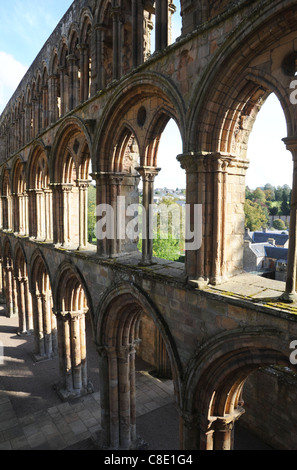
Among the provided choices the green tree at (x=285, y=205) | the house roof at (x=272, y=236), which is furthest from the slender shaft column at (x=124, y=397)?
the green tree at (x=285, y=205)

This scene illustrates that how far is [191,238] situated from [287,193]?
79.4 m

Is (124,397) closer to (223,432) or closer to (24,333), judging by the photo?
(223,432)

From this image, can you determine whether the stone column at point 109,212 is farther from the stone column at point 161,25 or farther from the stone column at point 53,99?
the stone column at point 53,99

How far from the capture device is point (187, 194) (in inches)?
235

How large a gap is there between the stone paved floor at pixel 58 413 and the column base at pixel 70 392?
165mm

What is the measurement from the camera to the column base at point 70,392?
11.9m

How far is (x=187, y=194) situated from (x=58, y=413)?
9.34 meters

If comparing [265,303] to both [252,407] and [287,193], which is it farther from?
[287,193]

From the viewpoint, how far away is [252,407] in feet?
33.7

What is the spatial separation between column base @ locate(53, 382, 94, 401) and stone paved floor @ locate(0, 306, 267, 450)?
16 centimetres

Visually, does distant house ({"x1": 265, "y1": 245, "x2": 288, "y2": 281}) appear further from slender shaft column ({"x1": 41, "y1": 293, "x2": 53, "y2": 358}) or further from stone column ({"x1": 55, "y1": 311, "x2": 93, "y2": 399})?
stone column ({"x1": 55, "y1": 311, "x2": 93, "y2": 399})

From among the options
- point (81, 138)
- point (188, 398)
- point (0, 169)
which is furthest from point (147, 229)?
point (0, 169)

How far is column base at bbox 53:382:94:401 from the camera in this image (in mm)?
11859

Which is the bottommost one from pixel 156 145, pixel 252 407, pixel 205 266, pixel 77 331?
pixel 252 407
